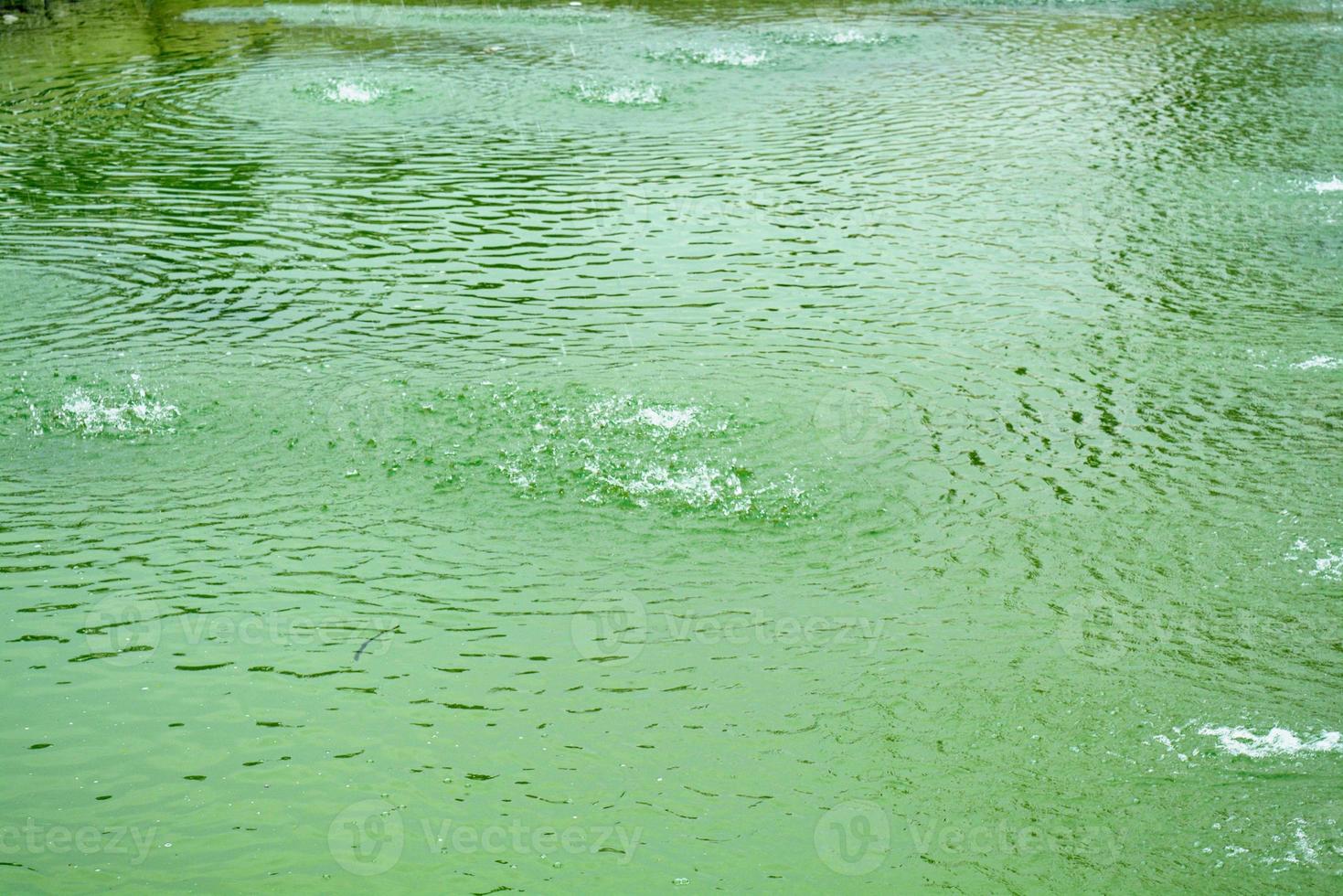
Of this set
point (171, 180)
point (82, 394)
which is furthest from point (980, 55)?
point (82, 394)

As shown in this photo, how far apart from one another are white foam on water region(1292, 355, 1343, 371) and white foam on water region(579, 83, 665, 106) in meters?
13.2

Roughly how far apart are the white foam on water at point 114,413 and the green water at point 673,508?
0.13 ft

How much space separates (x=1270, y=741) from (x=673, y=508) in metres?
4.68

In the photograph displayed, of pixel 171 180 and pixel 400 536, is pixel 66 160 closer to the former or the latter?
pixel 171 180

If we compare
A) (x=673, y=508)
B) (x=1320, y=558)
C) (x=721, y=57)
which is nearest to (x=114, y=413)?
(x=673, y=508)

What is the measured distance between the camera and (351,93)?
2352 centimetres

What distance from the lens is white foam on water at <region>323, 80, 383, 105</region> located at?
2322 cm

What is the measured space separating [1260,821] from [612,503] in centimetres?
529

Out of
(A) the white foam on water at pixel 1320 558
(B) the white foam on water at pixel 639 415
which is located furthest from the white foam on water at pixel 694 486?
(A) the white foam on water at pixel 1320 558

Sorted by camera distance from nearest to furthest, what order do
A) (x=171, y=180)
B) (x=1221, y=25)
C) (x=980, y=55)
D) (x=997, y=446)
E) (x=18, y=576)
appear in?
(x=18, y=576) < (x=997, y=446) < (x=171, y=180) < (x=980, y=55) < (x=1221, y=25)

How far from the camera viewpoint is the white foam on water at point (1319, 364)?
500 inches

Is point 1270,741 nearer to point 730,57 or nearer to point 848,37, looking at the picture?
point 730,57

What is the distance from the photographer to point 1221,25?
29.0 metres

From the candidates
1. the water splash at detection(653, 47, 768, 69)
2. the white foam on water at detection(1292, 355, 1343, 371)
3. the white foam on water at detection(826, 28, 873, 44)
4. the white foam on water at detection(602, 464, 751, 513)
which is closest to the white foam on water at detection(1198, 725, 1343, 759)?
the white foam on water at detection(602, 464, 751, 513)
